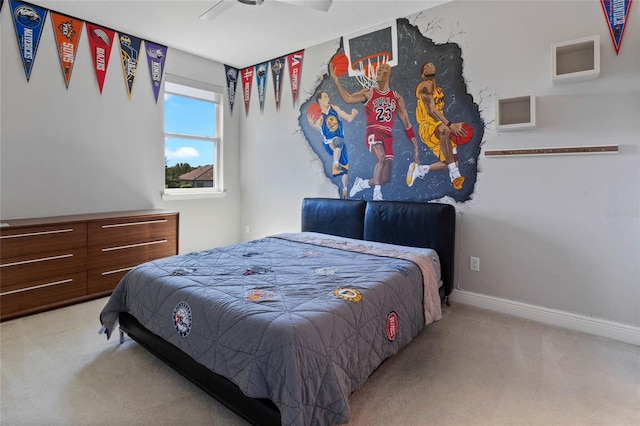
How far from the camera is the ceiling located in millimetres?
3133

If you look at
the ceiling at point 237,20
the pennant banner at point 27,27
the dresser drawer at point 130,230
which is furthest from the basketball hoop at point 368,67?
the pennant banner at point 27,27

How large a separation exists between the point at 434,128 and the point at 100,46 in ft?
11.4

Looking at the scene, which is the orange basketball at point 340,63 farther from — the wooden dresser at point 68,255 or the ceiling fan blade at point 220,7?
the wooden dresser at point 68,255

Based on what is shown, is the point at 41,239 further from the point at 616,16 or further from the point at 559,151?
the point at 616,16

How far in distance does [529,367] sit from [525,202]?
4.29 ft

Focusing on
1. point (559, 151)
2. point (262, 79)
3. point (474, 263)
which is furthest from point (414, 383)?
point (262, 79)

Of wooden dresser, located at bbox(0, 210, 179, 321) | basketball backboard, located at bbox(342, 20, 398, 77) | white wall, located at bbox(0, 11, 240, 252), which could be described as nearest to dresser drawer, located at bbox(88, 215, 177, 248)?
wooden dresser, located at bbox(0, 210, 179, 321)

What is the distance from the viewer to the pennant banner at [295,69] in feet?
13.9

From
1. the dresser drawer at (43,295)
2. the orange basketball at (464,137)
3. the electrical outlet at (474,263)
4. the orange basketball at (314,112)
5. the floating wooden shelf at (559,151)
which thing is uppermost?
the orange basketball at (314,112)

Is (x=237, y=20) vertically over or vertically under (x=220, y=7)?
over

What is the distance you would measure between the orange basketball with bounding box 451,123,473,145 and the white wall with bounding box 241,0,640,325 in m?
0.15

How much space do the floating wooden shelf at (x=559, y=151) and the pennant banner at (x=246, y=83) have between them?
10.7 feet

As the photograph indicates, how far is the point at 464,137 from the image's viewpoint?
10.1 ft

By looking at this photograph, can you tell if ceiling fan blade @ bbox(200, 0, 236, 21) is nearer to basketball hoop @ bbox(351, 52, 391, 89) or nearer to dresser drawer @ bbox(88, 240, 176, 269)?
basketball hoop @ bbox(351, 52, 391, 89)
